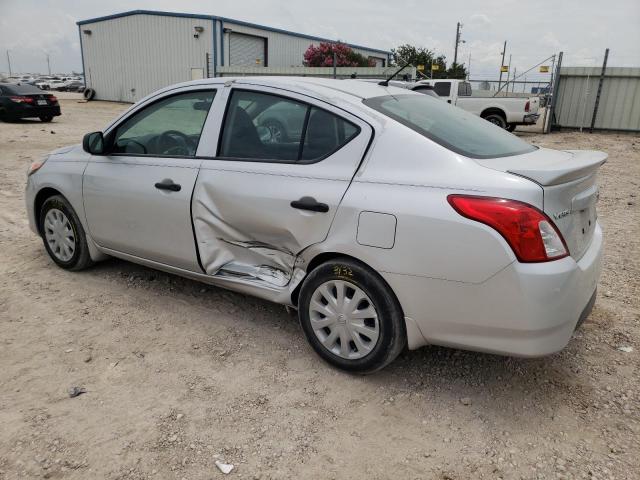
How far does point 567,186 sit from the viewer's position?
8.19ft

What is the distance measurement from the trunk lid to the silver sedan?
10 mm

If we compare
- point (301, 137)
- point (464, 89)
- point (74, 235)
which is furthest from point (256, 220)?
point (464, 89)

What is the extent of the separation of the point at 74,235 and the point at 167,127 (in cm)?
131

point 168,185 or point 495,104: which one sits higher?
point 495,104

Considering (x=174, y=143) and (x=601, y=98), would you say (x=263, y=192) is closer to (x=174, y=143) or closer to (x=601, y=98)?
(x=174, y=143)

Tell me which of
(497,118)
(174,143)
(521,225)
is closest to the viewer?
(521,225)

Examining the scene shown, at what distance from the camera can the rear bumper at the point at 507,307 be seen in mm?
2324

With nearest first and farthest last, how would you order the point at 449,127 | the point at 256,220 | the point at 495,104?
1. the point at 449,127
2. the point at 256,220
3. the point at 495,104

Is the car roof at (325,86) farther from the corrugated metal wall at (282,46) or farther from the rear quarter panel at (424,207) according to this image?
the corrugated metal wall at (282,46)

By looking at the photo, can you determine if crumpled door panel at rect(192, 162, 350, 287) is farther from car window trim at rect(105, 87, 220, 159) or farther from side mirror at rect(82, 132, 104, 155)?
side mirror at rect(82, 132, 104, 155)

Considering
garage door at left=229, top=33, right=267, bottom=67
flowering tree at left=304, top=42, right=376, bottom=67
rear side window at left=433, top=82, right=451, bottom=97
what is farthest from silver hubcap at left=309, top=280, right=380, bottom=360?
flowering tree at left=304, top=42, right=376, bottom=67

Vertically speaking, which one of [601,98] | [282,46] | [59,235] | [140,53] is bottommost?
[59,235]

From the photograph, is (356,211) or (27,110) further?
(27,110)

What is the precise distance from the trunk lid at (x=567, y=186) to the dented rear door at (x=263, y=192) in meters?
0.81
